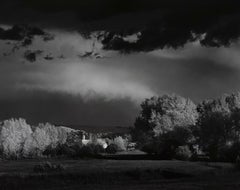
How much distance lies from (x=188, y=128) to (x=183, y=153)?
468 inches

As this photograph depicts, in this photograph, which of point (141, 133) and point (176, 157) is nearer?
point (176, 157)

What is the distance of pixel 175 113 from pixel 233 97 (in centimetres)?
1973

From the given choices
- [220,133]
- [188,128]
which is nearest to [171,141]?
[188,128]

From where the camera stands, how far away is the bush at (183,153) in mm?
143250

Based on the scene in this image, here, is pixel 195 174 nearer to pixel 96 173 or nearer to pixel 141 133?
pixel 96 173

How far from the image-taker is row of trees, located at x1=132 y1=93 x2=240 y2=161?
136 meters

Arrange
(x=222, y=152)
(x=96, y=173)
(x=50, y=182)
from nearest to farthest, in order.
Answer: (x=50, y=182) < (x=96, y=173) < (x=222, y=152)

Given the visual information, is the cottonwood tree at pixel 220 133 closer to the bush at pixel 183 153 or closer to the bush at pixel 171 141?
the bush at pixel 183 153

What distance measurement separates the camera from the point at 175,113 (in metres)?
174

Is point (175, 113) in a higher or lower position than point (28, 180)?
higher

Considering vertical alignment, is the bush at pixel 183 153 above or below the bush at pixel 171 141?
below

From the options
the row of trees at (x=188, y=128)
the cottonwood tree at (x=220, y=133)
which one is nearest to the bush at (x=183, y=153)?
the row of trees at (x=188, y=128)

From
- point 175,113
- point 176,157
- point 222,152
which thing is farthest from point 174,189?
point 175,113

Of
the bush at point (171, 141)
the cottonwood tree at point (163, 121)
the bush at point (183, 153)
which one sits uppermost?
the cottonwood tree at point (163, 121)
